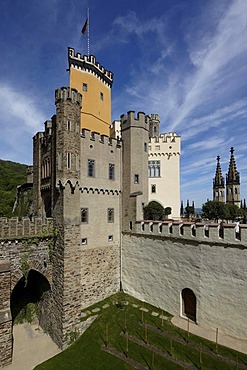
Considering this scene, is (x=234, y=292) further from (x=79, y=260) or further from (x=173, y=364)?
(x=79, y=260)

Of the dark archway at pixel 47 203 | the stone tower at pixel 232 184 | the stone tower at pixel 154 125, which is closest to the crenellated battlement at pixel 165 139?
the stone tower at pixel 154 125

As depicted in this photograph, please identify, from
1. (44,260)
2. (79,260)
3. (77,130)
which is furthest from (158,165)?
(44,260)

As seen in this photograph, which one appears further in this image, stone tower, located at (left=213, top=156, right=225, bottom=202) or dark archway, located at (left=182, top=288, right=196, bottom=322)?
stone tower, located at (left=213, top=156, right=225, bottom=202)

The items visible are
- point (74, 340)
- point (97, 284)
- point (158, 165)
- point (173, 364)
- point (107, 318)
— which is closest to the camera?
point (173, 364)

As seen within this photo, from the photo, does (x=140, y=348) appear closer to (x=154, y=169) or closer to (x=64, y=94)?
(x=154, y=169)

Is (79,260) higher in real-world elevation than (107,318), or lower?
higher

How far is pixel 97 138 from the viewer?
1911 centimetres

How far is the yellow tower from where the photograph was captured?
71.0ft

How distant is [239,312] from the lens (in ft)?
42.0

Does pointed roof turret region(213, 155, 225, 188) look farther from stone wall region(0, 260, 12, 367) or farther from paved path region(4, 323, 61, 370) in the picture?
stone wall region(0, 260, 12, 367)

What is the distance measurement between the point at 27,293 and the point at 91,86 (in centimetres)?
2171

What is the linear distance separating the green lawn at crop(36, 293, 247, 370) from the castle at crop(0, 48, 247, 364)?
156cm

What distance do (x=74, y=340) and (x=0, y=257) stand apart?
8.02 m

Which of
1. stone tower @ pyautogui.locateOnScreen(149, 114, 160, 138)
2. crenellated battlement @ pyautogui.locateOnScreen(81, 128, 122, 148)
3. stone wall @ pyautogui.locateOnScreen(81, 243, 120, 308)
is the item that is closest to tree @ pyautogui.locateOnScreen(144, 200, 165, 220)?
stone wall @ pyautogui.locateOnScreen(81, 243, 120, 308)
